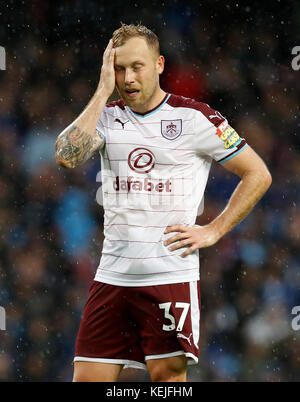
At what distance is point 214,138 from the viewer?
2.85 meters

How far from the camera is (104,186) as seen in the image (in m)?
2.89

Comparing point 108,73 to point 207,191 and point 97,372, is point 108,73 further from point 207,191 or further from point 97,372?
point 207,191

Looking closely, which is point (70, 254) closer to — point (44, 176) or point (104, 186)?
point (44, 176)

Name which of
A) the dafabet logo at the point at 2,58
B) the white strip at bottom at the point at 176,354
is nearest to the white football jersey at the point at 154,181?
the white strip at bottom at the point at 176,354

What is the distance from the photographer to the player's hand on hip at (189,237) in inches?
109

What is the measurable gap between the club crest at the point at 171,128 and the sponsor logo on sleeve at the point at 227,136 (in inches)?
6.6

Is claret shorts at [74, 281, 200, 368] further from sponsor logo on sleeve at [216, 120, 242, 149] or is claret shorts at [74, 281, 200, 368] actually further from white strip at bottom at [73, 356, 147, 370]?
sponsor logo on sleeve at [216, 120, 242, 149]

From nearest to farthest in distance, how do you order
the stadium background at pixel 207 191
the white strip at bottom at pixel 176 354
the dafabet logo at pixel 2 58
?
the white strip at bottom at pixel 176 354, the stadium background at pixel 207 191, the dafabet logo at pixel 2 58

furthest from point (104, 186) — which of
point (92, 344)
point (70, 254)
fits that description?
point (70, 254)

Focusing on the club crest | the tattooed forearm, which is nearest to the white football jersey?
the club crest

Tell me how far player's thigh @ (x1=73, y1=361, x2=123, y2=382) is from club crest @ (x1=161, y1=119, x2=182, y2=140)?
1005mm

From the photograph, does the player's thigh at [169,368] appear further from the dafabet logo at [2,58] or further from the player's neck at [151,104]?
the dafabet logo at [2,58]

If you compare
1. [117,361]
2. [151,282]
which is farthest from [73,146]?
[117,361]

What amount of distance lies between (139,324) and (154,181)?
0.61 meters
